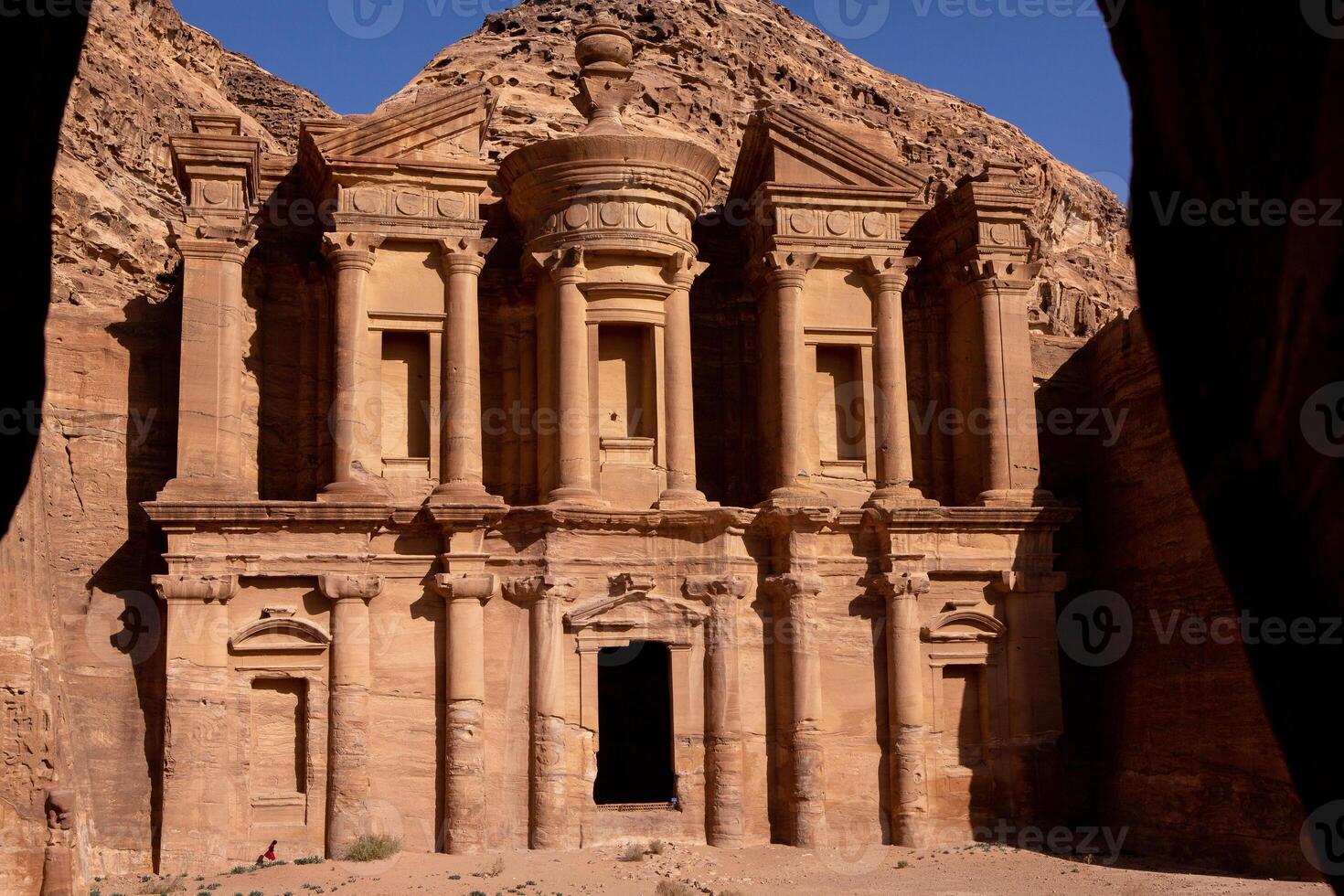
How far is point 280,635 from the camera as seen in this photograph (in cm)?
2023

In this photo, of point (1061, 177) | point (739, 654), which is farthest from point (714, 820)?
point (1061, 177)

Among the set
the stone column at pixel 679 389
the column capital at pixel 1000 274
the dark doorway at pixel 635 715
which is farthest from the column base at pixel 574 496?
the column capital at pixel 1000 274

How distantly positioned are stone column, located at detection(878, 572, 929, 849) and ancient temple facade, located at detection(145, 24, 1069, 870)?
0.06 m

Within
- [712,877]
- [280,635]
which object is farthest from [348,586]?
[712,877]

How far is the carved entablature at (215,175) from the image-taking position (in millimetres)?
21484

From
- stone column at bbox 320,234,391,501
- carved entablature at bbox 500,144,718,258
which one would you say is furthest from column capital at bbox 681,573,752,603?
carved entablature at bbox 500,144,718,258

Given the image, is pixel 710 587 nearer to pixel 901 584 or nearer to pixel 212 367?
pixel 901 584

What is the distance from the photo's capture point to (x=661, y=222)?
73.9ft

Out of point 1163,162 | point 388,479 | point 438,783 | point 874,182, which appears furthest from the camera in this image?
point 874,182

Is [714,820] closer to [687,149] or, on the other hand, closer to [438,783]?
[438,783]

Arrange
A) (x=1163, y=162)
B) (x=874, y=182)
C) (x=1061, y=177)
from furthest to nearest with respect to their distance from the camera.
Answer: (x=1061, y=177), (x=874, y=182), (x=1163, y=162)

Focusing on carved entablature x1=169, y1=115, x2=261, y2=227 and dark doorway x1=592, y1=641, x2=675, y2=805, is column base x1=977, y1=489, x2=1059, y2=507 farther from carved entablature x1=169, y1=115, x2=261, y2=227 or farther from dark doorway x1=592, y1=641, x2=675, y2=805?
carved entablature x1=169, y1=115, x2=261, y2=227

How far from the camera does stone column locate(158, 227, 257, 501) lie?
20672 millimetres

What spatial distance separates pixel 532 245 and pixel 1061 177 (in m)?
22.2
